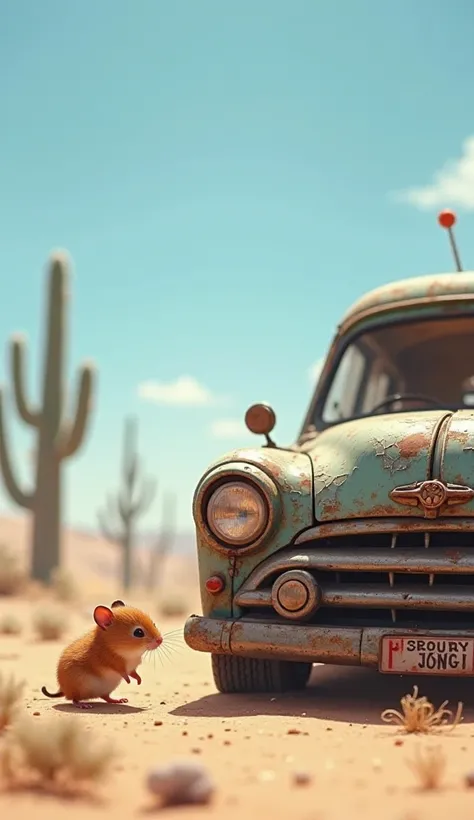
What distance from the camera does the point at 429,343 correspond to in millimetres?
7199

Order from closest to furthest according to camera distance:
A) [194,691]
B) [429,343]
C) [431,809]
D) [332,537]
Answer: [431,809], [332,537], [194,691], [429,343]

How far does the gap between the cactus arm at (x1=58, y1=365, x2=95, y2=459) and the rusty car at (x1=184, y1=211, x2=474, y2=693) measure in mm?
14091

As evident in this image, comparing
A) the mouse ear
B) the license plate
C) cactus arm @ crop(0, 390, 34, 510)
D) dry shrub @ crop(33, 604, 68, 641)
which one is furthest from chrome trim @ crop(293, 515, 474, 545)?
cactus arm @ crop(0, 390, 34, 510)

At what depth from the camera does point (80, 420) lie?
791 inches

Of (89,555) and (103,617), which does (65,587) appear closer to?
(103,617)

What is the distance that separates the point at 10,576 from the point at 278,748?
52.7ft

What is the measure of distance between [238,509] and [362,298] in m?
2.42

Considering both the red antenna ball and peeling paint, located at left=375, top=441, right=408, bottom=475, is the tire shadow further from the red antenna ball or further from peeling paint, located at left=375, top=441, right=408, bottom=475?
the red antenna ball

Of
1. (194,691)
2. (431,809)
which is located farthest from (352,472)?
(431,809)

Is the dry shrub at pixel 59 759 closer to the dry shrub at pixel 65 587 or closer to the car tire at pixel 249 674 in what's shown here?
the car tire at pixel 249 674

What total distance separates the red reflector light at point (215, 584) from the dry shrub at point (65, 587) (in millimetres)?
13646

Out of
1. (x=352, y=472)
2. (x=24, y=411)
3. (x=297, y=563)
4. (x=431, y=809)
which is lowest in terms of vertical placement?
(x=431, y=809)

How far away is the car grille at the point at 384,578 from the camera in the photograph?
4934 millimetres

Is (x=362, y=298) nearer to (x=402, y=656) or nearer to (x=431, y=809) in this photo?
(x=402, y=656)
